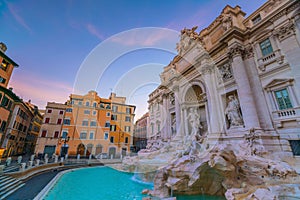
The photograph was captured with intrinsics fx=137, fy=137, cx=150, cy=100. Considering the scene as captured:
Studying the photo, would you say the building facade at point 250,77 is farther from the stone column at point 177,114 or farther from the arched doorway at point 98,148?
the arched doorway at point 98,148

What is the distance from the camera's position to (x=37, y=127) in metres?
30.0

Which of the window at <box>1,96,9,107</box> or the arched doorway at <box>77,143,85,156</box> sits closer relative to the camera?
the window at <box>1,96,9,107</box>

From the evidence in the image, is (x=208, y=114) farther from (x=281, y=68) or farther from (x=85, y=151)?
(x=85, y=151)

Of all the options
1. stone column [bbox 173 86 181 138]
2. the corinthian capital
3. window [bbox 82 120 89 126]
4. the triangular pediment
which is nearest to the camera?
the triangular pediment

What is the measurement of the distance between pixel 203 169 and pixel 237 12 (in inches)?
501

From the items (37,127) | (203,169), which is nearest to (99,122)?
(37,127)

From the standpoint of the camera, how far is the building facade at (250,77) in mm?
7598

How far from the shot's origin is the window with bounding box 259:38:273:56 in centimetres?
885

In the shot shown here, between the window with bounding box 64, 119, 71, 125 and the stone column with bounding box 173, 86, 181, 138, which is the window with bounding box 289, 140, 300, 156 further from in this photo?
the window with bounding box 64, 119, 71, 125

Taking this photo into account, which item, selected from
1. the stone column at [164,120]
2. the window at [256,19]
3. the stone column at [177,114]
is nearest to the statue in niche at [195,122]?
the stone column at [177,114]

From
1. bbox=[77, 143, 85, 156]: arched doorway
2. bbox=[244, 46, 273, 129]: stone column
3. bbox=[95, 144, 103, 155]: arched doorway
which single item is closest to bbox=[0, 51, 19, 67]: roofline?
bbox=[77, 143, 85, 156]: arched doorway

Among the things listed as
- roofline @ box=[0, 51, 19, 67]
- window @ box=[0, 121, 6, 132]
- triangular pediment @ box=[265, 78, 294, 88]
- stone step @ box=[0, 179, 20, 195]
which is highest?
roofline @ box=[0, 51, 19, 67]

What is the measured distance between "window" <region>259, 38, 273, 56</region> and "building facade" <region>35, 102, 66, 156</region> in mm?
26928

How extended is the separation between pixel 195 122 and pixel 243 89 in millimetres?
5199
